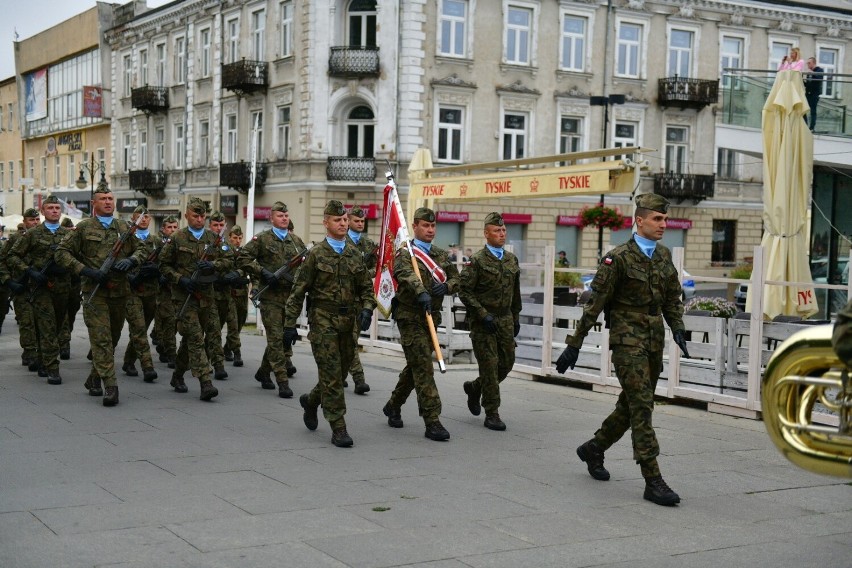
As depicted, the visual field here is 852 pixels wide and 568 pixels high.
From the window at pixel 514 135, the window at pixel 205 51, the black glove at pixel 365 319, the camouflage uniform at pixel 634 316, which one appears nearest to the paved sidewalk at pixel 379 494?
the camouflage uniform at pixel 634 316

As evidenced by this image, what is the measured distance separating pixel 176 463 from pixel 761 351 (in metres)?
5.91

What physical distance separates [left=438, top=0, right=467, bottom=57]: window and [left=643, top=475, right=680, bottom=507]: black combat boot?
29.9 metres

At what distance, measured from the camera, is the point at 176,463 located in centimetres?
816

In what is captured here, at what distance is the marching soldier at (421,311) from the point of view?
9.55 meters

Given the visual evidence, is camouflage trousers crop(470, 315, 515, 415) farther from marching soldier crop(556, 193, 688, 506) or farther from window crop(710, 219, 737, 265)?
window crop(710, 219, 737, 265)

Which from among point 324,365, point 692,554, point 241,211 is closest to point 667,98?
point 241,211

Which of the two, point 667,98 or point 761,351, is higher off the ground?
point 667,98

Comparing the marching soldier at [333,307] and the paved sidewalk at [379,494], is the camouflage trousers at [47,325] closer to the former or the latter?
the paved sidewalk at [379,494]

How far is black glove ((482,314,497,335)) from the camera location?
32.3 ft

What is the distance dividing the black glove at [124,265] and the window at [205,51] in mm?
32559

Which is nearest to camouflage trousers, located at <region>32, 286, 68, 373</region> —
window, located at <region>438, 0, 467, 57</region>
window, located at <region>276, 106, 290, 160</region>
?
window, located at <region>438, 0, 467, 57</region>

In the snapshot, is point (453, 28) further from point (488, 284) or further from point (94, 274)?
point (488, 284)

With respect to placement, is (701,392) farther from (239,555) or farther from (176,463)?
(239,555)

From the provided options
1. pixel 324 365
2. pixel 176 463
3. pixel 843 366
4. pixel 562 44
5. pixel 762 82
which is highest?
pixel 562 44
